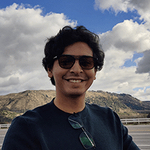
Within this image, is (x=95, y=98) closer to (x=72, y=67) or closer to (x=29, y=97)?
(x=29, y=97)

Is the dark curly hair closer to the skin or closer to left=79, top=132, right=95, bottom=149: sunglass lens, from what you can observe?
the skin

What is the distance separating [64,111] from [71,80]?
1.06 feet

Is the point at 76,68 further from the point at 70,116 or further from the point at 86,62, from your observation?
the point at 70,116

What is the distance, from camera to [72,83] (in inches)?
65.6

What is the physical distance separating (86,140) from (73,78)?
595 mm

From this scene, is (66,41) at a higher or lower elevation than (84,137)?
higher

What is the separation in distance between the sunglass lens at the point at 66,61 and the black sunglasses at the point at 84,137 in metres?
0.51

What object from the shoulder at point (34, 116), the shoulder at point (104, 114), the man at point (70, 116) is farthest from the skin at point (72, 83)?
the shoulder at point (104, 114)

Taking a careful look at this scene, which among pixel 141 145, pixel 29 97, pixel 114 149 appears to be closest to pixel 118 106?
pixel 29 97

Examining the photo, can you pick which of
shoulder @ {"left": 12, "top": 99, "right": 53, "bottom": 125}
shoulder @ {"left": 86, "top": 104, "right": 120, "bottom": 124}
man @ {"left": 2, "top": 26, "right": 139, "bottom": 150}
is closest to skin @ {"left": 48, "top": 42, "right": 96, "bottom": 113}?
man @ {"left": 2, "top": 26, "right": 139, "bottom": 150}

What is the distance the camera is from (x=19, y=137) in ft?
4.45

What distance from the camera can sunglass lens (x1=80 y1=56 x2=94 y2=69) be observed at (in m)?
1.75

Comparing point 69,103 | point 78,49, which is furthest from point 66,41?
point 69,103

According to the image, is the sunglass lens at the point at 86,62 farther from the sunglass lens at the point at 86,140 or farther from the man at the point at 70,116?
the sunglass lens at the point at 86,140
